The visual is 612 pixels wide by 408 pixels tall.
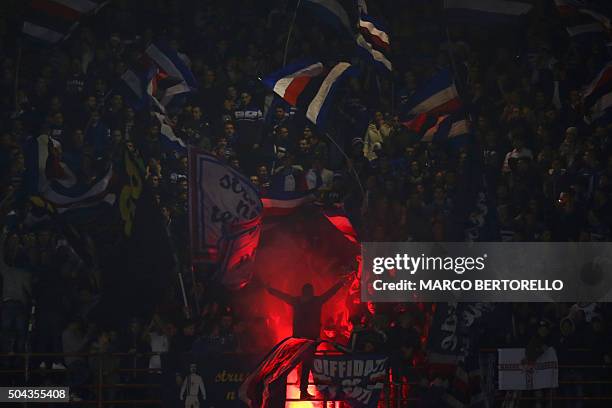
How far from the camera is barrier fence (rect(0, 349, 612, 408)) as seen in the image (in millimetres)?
14742

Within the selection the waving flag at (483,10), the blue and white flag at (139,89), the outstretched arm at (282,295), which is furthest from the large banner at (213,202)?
the waving flag at (483,10)

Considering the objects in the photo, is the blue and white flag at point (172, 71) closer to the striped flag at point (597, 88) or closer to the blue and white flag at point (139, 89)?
the blue and white flag at point (139, 89)

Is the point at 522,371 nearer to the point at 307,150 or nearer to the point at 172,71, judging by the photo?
the point at 307,150

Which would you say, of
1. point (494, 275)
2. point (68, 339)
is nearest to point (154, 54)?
point (68, 339)

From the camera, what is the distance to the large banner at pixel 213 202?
50.9 ft

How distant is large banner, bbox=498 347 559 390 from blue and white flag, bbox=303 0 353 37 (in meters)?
4.77

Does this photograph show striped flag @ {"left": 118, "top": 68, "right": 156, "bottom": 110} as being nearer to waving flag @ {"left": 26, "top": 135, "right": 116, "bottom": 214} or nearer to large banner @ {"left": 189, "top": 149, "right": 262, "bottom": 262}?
waving flag @ {"left": 26, "top": 135, "right": 116, "bottom": 214}

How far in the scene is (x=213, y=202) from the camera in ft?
51.0

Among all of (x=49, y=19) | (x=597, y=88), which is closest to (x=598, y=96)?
(x=597, y=88)

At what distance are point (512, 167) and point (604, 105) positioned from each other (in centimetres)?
152

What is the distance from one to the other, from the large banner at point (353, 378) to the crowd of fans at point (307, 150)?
A: 0.57m

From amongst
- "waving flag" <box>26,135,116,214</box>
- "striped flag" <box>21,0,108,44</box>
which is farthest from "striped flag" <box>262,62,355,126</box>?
"striped flag" <box>21,0,108,44</box>

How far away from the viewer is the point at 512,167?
16.3 metres

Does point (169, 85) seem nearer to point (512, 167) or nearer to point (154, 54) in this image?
point (154, 54)
